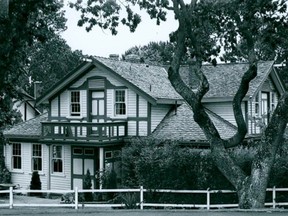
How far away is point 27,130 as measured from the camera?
3650 cm

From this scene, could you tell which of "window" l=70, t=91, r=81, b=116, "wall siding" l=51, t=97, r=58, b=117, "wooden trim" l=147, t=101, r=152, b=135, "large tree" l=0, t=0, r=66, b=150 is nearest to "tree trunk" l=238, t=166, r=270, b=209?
"large tree" l=0, t=0, r=66, b=150

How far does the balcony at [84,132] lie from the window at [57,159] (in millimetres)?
1370

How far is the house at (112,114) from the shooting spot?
1244 inches

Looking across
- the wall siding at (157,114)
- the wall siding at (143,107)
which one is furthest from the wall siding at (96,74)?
the wall siding at (157,114)

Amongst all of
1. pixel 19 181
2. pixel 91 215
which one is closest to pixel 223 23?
pixel 91 215

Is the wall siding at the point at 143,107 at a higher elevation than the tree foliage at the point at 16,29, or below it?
below

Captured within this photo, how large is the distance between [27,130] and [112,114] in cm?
677

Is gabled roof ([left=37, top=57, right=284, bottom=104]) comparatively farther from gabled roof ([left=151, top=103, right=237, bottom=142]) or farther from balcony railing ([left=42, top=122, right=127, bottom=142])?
balcony railing ([left=42, top=122, right=127, bottom=142])

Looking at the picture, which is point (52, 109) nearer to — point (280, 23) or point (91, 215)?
point (91, 215)

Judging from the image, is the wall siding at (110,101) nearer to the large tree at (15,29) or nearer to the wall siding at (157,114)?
the wall siding at (157,114)

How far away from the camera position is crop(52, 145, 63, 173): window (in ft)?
114

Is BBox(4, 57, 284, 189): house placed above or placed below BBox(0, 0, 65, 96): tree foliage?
below

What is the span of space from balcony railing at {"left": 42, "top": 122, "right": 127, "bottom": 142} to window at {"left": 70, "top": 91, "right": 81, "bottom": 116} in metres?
1.44

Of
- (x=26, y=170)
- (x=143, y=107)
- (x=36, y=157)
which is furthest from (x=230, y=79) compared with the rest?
(x=26, y=170)
